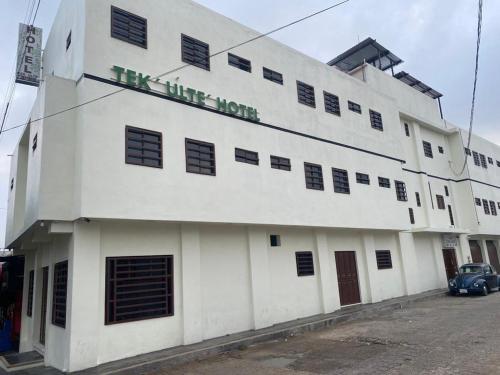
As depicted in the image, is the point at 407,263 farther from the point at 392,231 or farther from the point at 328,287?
the point at 328,287

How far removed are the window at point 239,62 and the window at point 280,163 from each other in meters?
3.12

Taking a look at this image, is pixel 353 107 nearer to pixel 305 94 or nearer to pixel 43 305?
pixel 305 94

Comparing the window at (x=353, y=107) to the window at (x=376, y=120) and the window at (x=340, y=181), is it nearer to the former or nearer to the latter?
the window at (x=376, y=120)

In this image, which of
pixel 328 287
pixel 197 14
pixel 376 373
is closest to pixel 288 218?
pixel 328 287

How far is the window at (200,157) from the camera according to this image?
10664 mm

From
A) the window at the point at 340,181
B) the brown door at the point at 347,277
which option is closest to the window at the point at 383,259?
the brown door at the point at 347,277

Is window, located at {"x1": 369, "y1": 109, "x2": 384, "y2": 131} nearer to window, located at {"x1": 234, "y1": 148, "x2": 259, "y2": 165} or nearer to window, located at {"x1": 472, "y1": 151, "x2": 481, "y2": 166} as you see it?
window, located at {"x1": 234, "y1": 148, "x2": 259, "y2": 165}

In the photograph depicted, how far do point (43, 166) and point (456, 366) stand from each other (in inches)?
370

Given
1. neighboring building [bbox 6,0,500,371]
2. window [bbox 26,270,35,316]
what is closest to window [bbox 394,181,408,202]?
neighboring building [bbox 6,0,500,371]

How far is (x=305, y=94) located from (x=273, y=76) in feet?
A: 5.90

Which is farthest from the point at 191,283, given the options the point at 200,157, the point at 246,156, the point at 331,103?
→ the point at 331,103

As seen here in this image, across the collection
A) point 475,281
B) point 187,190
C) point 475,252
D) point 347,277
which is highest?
point 187,190

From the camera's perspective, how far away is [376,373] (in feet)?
23.7

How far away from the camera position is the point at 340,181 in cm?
1544
